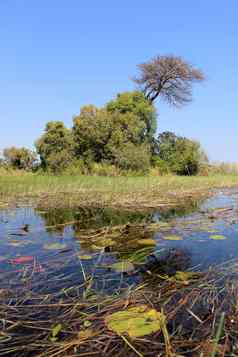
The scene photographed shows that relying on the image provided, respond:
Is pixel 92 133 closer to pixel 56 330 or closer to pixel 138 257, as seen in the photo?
pixel 138 257

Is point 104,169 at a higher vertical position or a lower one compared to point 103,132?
lower

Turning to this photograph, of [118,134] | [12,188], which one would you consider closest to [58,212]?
[12,188]

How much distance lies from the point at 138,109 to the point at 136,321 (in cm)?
1764

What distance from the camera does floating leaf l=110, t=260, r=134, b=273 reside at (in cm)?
226

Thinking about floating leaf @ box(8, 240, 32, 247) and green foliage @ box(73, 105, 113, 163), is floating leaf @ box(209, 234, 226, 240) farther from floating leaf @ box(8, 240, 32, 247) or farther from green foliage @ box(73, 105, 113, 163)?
green foliage @ box(73, 105, 113, 163)

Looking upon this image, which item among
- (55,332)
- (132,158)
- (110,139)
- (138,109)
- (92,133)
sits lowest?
(55,332)

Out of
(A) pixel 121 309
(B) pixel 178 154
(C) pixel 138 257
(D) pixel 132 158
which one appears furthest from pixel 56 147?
(A) pixel 121 309

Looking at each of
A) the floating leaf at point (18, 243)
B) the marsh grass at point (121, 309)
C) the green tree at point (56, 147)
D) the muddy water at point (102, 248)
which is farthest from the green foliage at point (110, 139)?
the marsh grass at point (121, 309)

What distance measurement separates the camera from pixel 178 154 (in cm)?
1925

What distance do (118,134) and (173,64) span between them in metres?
7.98

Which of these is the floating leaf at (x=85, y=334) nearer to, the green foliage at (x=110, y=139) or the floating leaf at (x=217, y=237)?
the floating leaf at (x=217, y=237)

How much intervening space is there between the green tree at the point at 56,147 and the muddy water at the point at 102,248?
11.8m

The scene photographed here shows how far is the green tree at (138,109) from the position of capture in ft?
60.1

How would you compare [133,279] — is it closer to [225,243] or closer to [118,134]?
[225,243]
